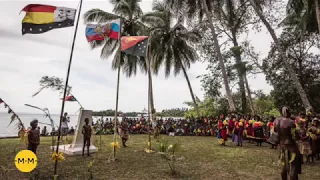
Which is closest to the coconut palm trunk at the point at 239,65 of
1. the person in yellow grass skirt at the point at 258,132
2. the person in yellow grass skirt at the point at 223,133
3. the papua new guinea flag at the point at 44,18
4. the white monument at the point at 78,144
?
the person in yellow grass skirt at the point at 258,132

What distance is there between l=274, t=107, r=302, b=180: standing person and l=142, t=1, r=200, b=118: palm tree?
19.4 meters

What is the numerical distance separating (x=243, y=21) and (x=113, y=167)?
22.5m

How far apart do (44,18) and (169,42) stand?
1942 cm

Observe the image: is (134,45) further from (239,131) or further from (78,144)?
(239,131)

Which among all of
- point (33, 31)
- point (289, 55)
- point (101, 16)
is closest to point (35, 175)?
point (33, 31)

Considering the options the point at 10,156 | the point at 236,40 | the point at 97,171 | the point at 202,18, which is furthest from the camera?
the point at 236,40

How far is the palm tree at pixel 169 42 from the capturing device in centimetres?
2514

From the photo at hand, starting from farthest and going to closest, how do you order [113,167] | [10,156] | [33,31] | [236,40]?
[236,40] → [10,156] → [113,167] → [33,31]

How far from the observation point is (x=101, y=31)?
9695 mm

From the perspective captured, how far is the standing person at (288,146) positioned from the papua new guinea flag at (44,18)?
6.44 meters

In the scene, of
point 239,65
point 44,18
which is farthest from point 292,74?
point 44,18

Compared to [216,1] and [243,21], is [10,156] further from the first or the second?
[243,21]

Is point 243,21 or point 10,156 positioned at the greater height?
point 243,21

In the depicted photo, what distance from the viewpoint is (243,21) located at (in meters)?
26.4
